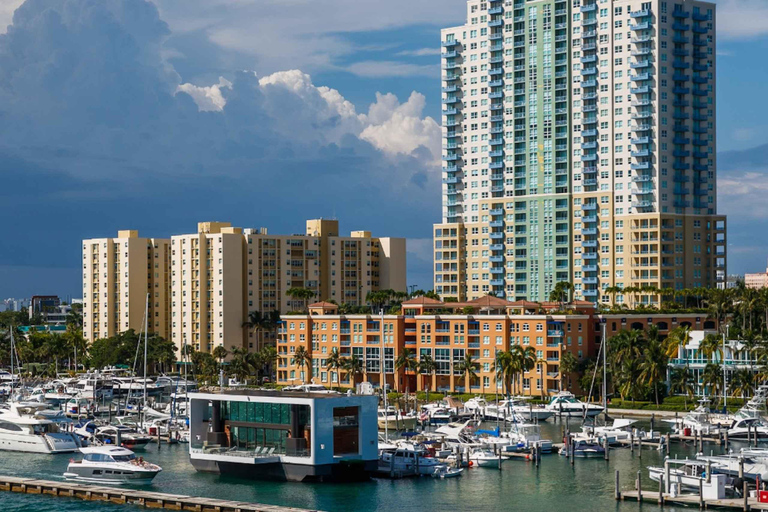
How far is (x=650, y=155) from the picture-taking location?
639 feet

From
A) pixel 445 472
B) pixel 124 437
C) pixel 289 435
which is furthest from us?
pixel 124 437

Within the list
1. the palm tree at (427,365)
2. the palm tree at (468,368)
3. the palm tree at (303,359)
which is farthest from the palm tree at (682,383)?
the palm tree at (303,359)

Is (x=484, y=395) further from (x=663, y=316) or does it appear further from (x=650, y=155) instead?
(x=650, y=155)

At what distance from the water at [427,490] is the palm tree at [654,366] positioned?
4024 cm

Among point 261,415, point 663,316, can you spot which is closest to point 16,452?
point 261,415

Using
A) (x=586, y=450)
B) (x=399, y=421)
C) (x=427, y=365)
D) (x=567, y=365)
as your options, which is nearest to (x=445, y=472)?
(x=586, y=450)

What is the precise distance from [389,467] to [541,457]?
18.6m

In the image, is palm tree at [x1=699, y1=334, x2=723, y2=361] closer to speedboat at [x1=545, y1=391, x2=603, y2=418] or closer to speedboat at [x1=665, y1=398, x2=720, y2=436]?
speedboat at [x1=545, y1=391, x2=603, y2=418]

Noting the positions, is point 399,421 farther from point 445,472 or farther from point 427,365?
point 445,472

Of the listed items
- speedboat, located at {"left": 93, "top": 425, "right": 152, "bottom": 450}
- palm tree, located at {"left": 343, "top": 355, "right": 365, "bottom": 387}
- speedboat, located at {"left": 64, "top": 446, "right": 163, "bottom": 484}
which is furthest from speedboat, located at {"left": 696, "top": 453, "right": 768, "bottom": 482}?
palm tree, located at {"left": 343, "top": 355, "right": 365, "bottom": 387}

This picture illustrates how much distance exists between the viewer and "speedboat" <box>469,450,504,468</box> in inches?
4262

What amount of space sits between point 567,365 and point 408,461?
64477mm

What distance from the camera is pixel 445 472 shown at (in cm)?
10231

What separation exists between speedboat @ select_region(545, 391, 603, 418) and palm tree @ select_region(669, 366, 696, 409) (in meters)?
10.9
